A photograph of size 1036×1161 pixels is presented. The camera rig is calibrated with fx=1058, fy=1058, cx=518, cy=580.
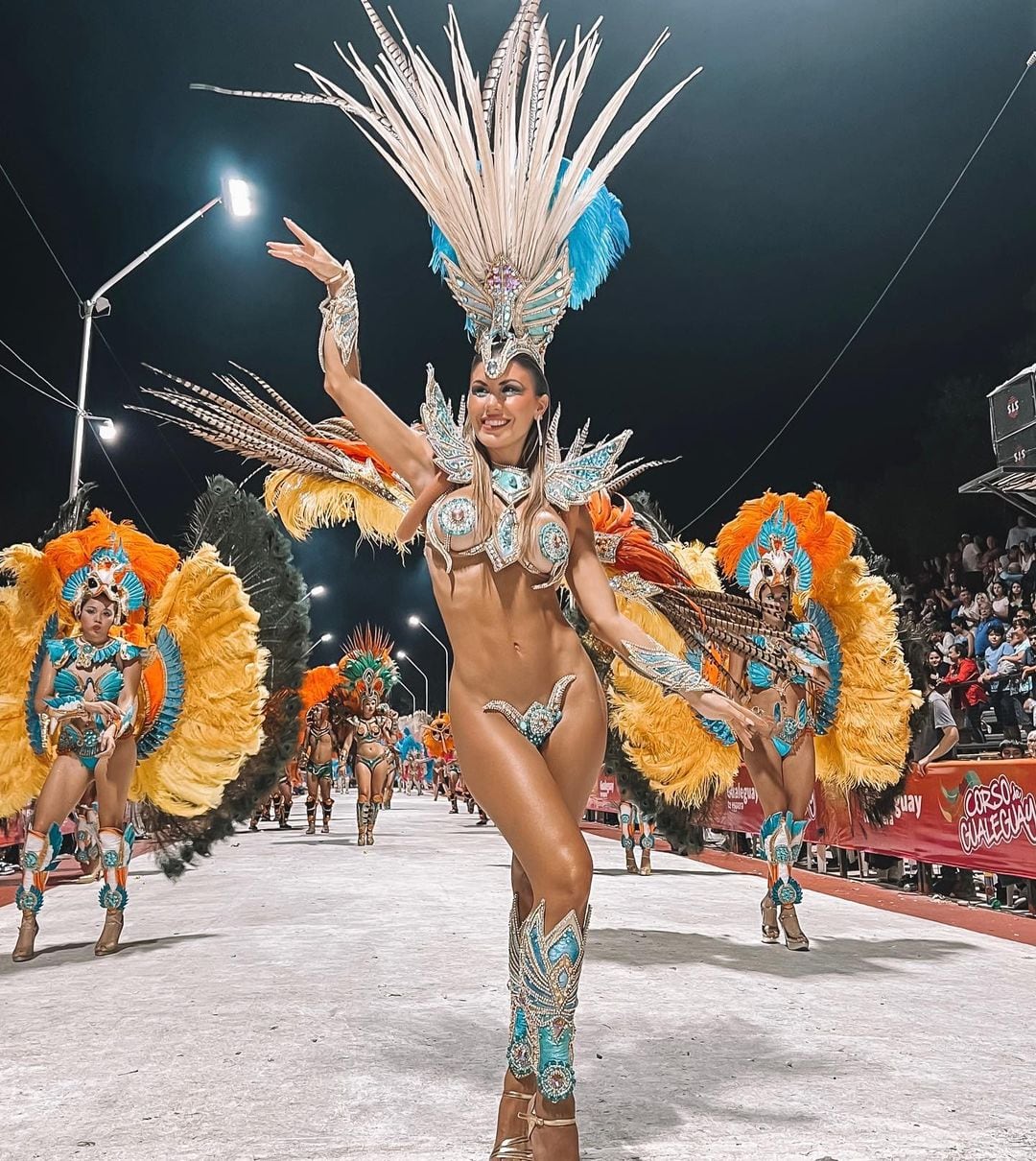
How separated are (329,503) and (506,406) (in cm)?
117

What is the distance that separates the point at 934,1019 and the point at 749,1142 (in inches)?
74.2

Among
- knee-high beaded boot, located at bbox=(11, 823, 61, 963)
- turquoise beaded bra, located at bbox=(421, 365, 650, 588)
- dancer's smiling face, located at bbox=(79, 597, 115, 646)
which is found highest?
dancer's smiling face, located at bbox=(79, 597, 115, 646)

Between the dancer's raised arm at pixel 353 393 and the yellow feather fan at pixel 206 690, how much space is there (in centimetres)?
401

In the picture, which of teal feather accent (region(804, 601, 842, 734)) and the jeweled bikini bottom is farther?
teal feather accent (region(804, 601, 842, 734))

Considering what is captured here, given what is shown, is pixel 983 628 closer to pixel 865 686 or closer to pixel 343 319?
pixel 865 686

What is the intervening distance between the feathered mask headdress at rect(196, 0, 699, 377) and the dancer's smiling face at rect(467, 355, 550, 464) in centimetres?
4

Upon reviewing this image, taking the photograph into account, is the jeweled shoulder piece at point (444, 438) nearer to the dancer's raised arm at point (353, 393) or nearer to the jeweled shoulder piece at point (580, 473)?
the dancer's raised arm at point (353, 393)

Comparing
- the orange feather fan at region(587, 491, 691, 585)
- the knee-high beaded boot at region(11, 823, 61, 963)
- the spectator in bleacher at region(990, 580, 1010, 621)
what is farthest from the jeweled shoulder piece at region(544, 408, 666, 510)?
the spectator in bleacher at region(990, 580, 1010, 621)

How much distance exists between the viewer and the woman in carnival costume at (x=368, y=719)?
14.7 m

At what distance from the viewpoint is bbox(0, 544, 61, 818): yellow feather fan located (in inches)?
255

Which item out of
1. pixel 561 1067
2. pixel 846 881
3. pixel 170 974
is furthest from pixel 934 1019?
pixel 846 881

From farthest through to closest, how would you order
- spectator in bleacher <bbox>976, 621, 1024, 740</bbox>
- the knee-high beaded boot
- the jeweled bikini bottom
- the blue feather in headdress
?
spectator in bleacher <bbox>976, 621, 1024, 740</bbox> → the knee-high beaded boot → the blue feather in headdress → the jeweled bikini bottom

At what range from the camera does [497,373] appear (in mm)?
3172

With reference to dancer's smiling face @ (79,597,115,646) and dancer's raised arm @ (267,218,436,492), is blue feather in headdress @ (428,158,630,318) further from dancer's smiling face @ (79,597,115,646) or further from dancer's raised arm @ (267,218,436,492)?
dancer's smiling face @ (79,597,115,646)
